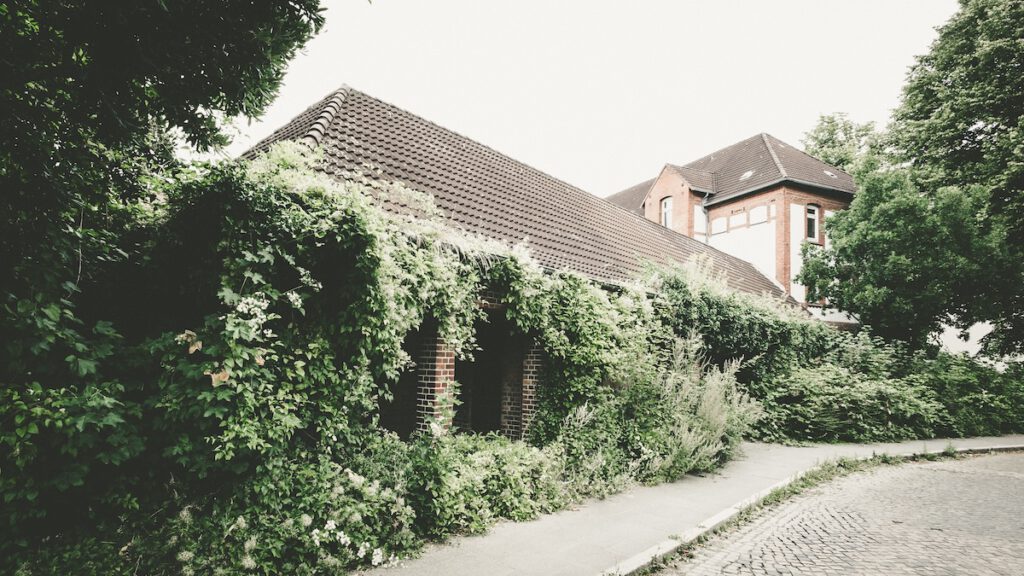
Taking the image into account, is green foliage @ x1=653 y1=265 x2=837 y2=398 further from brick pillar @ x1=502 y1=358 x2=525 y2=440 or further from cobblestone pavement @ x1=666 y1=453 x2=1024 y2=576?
cobblestone pavement @ x1=666 y1=453 x2=1024 y2=576

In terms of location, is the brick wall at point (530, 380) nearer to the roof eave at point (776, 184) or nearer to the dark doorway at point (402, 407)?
the dark doorway at point (402, 407)

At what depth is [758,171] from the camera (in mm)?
26047

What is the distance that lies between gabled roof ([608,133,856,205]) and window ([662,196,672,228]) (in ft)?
6.08

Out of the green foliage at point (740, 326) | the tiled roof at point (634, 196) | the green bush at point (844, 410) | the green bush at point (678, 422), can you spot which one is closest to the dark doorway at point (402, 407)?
the green bush at point (678, 422)

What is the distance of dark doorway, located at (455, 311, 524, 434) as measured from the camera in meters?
8.78

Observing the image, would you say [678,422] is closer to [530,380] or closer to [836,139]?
[530,380]

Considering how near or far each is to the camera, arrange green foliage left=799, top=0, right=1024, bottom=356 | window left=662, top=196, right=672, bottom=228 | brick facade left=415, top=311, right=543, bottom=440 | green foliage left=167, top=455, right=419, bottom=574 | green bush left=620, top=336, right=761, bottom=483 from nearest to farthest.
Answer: green foliage left=167, top=455, right=419, bottom=574 → brick facade left=415, top=311, right=543, bottom=440 → green bush left=620, top=336, right=761, bottom=483 → green foliage left=799, top=0, right=1024, bottom=356 → window left=662, top=196, right=672, bottom=228

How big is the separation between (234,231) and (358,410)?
6.83 feet

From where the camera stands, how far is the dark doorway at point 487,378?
878cm

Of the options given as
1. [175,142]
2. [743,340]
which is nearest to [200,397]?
[175,142]

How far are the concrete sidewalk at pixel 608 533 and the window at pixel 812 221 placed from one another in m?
18.8

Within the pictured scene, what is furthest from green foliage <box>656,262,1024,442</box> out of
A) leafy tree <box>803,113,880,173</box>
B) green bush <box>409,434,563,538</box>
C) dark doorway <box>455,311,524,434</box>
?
leafy tree <box>803,113,880,173</box>

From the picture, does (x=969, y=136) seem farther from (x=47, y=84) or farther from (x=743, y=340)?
(x=47, y=84)

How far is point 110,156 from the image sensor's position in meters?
4.20
